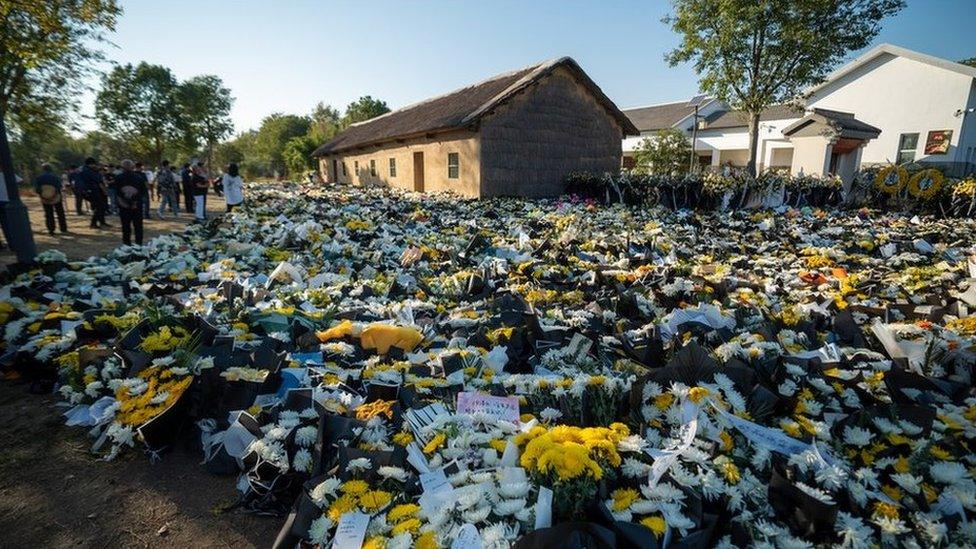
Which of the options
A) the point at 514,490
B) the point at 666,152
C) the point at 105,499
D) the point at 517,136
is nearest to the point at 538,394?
the point at 514,490

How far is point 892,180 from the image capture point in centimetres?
1295

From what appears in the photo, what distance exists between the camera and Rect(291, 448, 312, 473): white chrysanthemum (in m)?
2.07

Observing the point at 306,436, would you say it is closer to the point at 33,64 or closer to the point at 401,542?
the point at 401,542

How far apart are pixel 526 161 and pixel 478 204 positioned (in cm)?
346

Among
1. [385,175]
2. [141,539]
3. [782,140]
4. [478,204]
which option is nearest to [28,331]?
[141,539]

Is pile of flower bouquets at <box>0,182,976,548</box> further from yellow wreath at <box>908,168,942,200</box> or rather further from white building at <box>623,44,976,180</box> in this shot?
white building at <box>623,44,976,180</box>

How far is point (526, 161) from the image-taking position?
1540cm

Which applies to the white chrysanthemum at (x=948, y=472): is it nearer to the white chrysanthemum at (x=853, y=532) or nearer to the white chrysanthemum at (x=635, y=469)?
the white chrysanthemum at (x=853, y=532)

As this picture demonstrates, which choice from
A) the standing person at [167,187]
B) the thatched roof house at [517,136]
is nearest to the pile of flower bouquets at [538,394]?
the standing person at [167,187]

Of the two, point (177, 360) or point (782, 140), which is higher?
point (782, 140)

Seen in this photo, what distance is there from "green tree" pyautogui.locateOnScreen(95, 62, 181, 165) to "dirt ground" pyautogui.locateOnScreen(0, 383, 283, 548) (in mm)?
38272

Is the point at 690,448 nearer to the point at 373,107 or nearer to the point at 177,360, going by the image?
Result: the point at 177,360

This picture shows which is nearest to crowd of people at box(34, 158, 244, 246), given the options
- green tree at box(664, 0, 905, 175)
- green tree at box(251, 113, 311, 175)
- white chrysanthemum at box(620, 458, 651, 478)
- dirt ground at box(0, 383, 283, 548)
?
dirt ground at box(0, 383, 283, 548)

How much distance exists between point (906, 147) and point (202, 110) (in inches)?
1790
